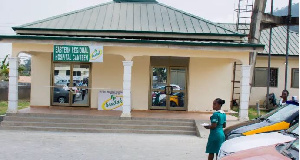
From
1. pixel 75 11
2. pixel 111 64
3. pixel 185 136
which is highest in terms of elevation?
pixel 75 11

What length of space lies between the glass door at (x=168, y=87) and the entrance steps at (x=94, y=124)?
3.02 metres

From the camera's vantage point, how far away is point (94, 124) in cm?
1428

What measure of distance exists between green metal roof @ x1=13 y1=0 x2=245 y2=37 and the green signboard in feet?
6.28

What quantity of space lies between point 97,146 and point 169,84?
23.4 ft

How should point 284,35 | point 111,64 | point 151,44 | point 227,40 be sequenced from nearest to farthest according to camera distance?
point 151,44, point 227,40, point 111,64, point 284,35

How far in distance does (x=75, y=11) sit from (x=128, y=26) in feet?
11.0

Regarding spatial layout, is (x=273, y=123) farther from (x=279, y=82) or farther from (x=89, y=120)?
(x=279, y=82)

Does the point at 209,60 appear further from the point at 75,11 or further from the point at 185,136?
the point at 75,11

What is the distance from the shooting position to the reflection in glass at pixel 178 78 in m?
17.7

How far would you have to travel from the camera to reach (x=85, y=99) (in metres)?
17.6

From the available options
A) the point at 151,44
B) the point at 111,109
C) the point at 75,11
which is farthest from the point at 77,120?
the point at 75,11

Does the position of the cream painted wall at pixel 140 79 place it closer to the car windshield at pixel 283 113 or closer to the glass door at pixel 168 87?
the glass door at pixel 168 87

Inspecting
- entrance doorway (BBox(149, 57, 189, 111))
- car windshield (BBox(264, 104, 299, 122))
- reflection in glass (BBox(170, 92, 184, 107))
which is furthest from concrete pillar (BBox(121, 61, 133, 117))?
car windshield (BBox(264, 104, 299, 122))

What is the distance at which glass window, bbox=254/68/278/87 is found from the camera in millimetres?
24562
